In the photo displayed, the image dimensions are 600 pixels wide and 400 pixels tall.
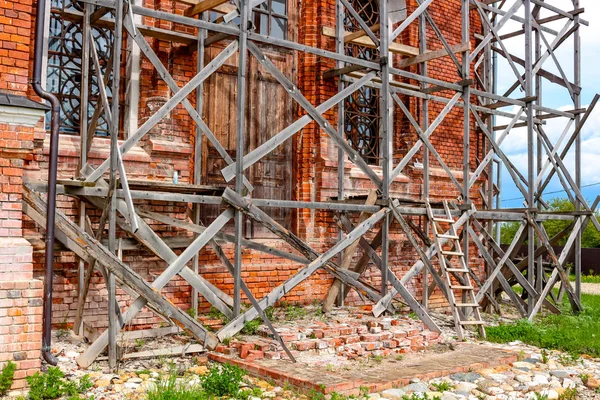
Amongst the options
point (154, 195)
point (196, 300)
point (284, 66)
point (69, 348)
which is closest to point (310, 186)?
point (284, 66)

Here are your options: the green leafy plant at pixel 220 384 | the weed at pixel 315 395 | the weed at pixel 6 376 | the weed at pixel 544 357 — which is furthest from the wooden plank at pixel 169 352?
the weed at pixel 544 357

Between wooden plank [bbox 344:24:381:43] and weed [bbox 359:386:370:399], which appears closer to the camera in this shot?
weed [bbox 359:386:370:399]

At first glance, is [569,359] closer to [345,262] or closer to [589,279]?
[345,262]

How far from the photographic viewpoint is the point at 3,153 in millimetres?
5477

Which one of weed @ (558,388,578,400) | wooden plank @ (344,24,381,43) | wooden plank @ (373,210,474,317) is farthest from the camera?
wooden plank @ (344,24,381,43)

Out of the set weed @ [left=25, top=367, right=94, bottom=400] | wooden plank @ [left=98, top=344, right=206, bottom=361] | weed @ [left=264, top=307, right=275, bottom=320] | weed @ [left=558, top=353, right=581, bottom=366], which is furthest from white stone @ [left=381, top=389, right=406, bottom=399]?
weed @ [left=264, top=307, right=275, bottom=320]

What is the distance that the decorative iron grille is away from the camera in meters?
7.67

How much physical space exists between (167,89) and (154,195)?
2035 millimetres

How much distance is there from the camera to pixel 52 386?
5254 mm

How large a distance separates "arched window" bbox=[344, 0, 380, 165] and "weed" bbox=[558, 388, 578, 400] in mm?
5372

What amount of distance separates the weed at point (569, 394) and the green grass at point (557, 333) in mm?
1934

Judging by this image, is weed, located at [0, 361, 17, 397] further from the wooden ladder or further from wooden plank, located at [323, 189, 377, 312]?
the wooden ladder

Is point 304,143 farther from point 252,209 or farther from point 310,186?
point 252,209

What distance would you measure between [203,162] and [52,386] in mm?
4283
